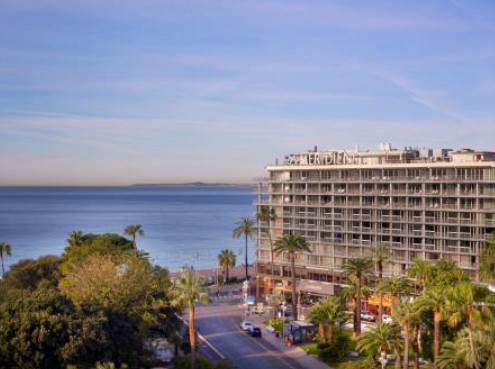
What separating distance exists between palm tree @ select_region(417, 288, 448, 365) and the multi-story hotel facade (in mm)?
30638

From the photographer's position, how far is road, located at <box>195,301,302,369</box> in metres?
61.8

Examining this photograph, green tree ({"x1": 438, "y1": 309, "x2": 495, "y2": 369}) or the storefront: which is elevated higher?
green tree ({"x1": 438, "y1": 309, "x2": 495, "y2": 369})

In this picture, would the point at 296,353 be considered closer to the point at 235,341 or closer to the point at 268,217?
the point at 235,341

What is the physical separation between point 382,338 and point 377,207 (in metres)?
37.5

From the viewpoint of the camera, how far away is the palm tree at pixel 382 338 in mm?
54562

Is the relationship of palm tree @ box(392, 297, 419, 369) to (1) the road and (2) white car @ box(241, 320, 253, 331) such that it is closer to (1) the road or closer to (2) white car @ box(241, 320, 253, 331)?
(1) the road

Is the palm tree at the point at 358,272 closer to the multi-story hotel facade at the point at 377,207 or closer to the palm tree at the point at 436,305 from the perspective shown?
the multi-story hotel facade at the point at 377,207

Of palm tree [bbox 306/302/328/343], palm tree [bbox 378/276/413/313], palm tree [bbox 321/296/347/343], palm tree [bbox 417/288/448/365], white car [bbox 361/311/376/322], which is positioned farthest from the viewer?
white car [bbox 361/311/376/322]

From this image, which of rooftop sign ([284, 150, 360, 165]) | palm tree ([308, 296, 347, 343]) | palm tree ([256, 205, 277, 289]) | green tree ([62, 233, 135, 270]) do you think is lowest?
palm tree ([308, 296, 347, 343])

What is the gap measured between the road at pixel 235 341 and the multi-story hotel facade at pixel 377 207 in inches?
544

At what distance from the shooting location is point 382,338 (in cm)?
5453

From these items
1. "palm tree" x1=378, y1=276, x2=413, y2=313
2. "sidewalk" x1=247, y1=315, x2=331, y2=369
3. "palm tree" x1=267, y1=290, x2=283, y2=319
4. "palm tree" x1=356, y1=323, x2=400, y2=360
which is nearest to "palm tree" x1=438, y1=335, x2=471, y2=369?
"palm tree" x1=356, y1=323, x2=400, y2=360

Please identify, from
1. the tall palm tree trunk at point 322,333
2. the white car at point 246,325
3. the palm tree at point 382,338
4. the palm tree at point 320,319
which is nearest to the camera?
the palm tree at point 382,338

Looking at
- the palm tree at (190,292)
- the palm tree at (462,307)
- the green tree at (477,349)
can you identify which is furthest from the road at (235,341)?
the palm tree at (462,307)
